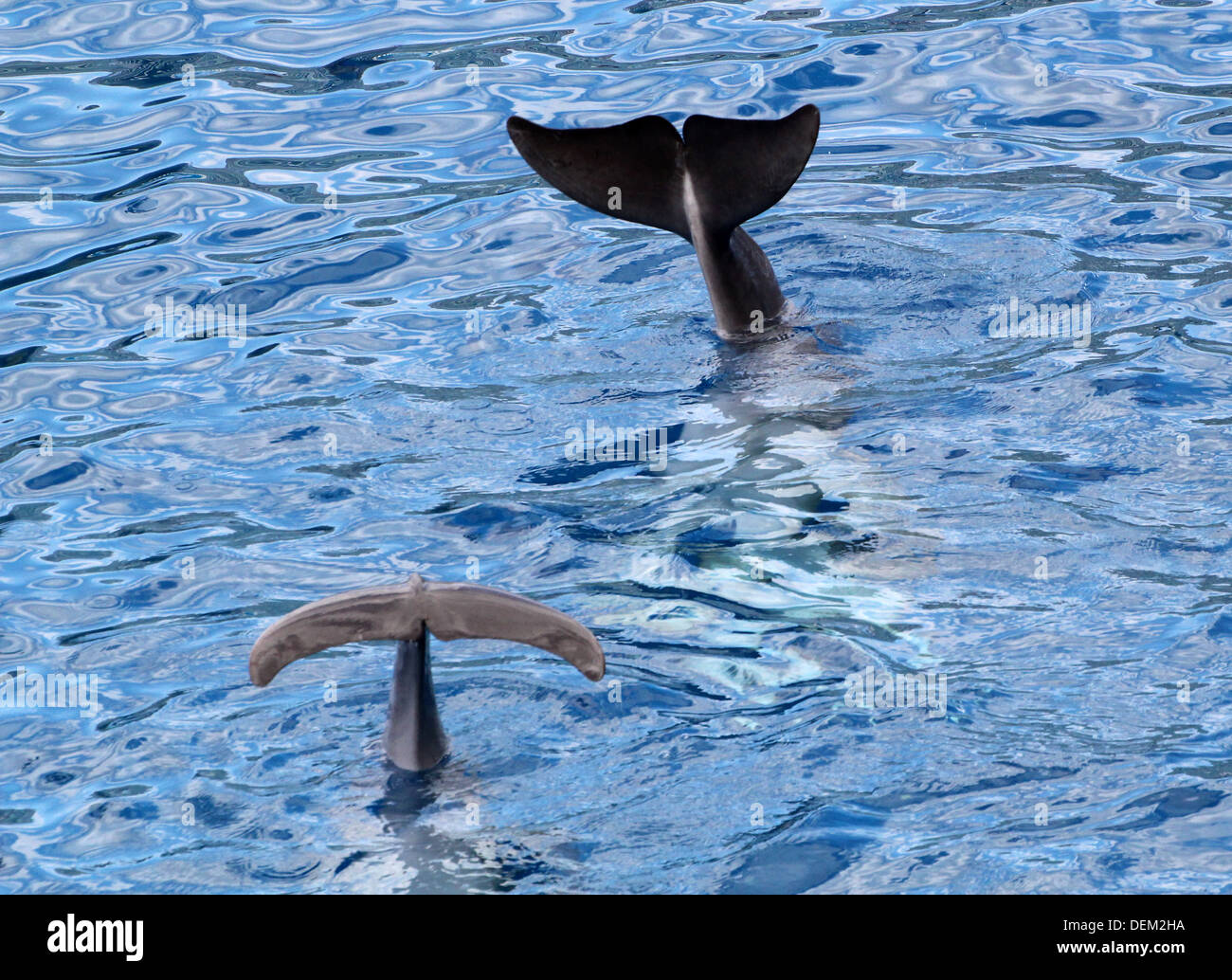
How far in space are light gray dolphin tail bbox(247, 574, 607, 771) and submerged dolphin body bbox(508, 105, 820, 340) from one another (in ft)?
11.1

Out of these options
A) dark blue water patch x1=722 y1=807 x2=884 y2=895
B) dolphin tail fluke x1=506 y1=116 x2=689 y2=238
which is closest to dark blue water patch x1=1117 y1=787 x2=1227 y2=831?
dark blue water patch x1=722 y1=807 x2=884 y2=895

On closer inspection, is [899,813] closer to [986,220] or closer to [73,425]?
[73,425]

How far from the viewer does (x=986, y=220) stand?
10.7 m

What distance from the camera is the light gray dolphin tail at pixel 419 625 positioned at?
5145 mm

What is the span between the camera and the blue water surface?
5.74 meters

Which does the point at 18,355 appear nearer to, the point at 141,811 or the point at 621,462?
the point at 621,462

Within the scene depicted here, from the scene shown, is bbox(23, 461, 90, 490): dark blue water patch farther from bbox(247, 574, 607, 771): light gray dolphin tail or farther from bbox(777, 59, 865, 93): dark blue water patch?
bbox(777, 59, 865, 93): dark blue water patch

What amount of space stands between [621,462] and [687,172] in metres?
1.51

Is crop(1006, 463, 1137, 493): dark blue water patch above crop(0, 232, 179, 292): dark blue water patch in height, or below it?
below

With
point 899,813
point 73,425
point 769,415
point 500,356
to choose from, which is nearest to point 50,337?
point 73,425

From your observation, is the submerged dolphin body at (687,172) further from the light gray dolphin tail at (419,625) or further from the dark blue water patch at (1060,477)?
the light gray dolphin tail at (419,625)

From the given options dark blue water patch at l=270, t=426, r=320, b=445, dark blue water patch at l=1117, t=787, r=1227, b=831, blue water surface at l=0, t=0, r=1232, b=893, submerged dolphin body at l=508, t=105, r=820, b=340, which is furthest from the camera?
dark blue water patch at l=270, t=426, r=320, b=445

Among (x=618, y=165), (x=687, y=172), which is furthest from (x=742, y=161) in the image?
(x=618, y=165)
